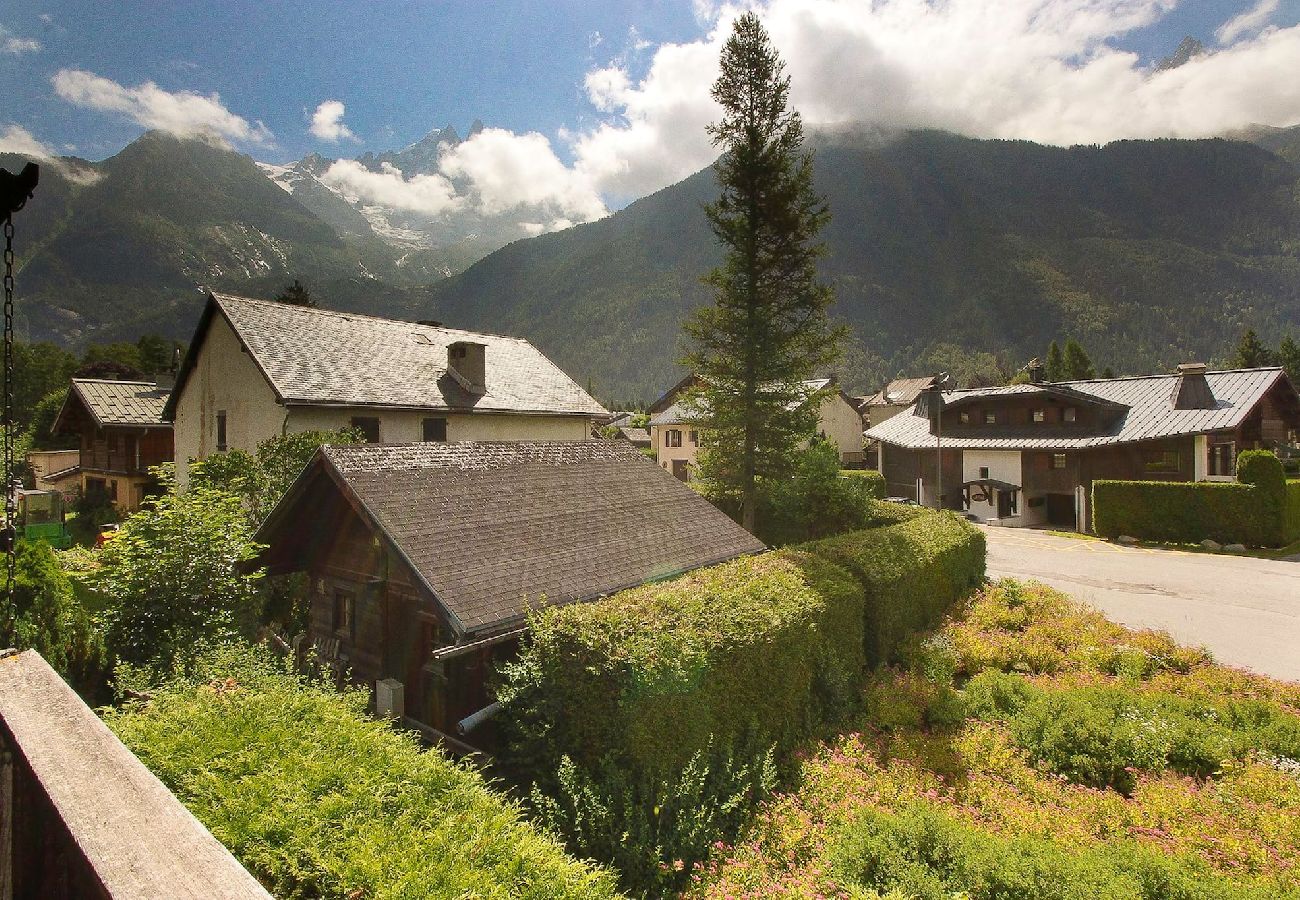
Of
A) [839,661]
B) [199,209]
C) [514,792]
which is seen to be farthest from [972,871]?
[199,209]

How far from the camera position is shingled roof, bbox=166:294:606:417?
2400 cm

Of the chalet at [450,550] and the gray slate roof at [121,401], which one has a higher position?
the gray slate roof at [121,401]

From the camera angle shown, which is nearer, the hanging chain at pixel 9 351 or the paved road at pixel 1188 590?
the hanging chain at pixel 9 351

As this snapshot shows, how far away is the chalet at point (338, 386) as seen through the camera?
2392 centimetres

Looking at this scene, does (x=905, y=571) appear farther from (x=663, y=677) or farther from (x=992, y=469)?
(x=992, y=469)

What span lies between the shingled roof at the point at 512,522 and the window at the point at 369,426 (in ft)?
43.8

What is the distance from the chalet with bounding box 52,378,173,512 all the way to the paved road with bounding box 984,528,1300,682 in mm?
42605

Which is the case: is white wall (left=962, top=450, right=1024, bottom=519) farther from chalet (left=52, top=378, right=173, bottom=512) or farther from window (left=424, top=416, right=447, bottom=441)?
chalet (left=52, top=378, right=173, bottom=512)

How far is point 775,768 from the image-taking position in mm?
8750

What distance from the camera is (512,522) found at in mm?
11055

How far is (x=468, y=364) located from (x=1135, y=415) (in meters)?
38.3

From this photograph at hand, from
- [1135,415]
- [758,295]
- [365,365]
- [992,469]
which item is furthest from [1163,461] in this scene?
[365,365]

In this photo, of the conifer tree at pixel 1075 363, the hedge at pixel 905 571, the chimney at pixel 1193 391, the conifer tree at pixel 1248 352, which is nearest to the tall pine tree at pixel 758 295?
the hedge at pixel 905 571

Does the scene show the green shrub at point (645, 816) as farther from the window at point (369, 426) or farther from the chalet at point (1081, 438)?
the chalet at point (1081, 438)
